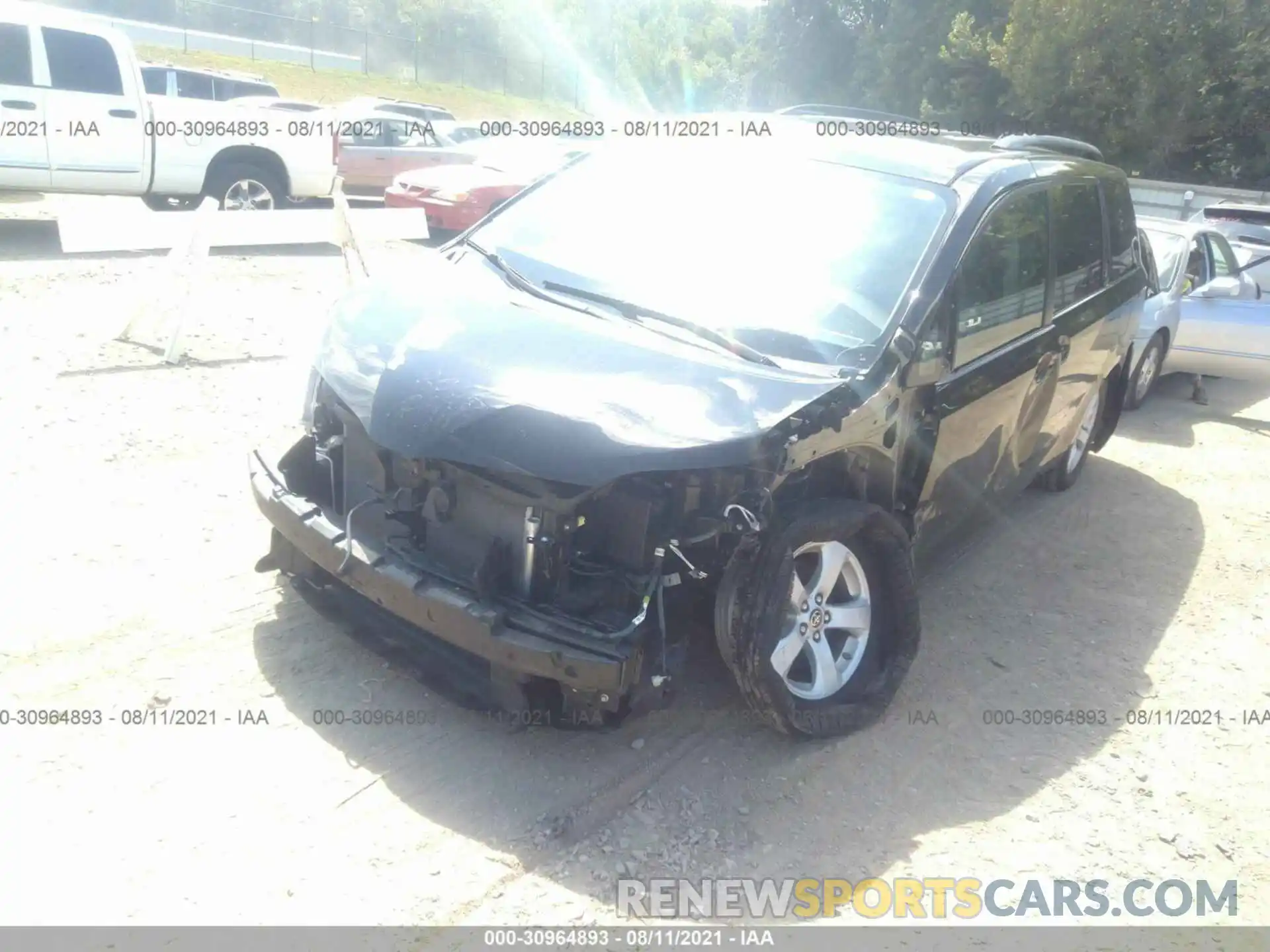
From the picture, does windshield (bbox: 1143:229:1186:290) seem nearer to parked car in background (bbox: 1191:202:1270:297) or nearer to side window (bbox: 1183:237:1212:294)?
side window (bbox: 1183:237:1212:294)

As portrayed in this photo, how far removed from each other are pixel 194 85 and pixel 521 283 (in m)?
19.7

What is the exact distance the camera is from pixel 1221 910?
3289mm

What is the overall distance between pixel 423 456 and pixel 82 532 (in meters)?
2.20

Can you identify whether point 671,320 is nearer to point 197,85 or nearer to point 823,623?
point 823,623

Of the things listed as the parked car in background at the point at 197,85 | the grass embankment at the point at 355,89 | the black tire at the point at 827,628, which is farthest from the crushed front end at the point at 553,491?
the grass embankment at the point at 355,89

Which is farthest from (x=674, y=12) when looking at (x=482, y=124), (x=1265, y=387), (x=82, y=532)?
(x=82, y=532)

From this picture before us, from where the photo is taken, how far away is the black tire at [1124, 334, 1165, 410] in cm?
841

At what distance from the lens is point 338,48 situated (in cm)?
4850

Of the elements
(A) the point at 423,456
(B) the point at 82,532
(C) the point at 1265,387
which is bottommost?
(C) the point at 1265,387

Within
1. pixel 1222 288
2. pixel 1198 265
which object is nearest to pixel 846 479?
pixel 1222 288

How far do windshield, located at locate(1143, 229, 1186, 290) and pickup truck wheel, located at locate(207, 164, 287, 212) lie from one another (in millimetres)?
8746

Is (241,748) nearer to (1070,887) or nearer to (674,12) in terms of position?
(1070,887)

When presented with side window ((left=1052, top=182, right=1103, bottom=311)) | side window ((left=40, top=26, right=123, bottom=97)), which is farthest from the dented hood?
side window ((left=40, top=26, right=123, bottom=97))
